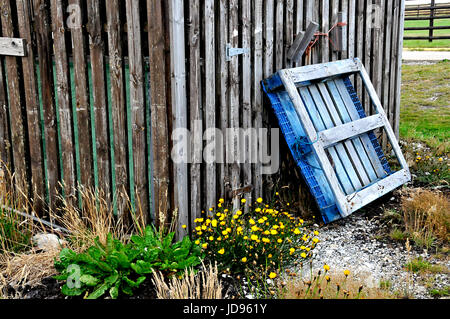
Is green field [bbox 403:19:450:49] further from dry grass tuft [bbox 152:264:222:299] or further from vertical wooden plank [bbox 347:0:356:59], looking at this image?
dry grass tuft [bbox 152:264:222:299]

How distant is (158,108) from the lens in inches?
160

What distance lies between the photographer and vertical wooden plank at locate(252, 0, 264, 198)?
488cm

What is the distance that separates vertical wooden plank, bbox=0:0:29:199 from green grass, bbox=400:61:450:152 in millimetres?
5086

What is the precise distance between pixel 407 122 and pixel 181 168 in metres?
5.78

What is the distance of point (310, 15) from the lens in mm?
5551

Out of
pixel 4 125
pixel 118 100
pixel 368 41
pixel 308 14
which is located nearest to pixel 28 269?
pixel 118 100

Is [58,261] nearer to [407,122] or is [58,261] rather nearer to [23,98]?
[23,98]

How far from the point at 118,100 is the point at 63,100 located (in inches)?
24.3

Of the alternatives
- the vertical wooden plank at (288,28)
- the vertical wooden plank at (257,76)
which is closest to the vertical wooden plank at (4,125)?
the vertical wooden plank at (257,76)

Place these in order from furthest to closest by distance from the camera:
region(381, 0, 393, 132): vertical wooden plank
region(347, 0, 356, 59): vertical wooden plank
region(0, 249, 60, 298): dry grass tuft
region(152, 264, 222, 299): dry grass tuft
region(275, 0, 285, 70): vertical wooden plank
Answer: region(381, 0, 393, 132): vertical wooden plank → region(347, 0, 356, 59): vertical wooden plank → region(275, 0, 285, 70): vertical wooden plank → region(0, 249, 60, 298): dry grass tuft → region(152, 264, 222, 299): dry grass tuft

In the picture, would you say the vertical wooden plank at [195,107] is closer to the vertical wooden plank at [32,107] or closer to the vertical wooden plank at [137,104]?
the vertical wooden plank at [137,104]

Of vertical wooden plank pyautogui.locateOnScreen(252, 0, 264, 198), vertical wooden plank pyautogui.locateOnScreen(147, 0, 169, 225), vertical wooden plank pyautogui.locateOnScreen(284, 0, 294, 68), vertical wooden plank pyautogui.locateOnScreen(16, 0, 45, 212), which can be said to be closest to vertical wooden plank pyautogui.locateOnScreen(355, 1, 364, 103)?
vertical wooden plank pyautogui.locateOnScreen(284, 0, 294, 68)

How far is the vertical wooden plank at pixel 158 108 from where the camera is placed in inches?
155

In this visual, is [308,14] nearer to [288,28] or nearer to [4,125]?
[288,28]
